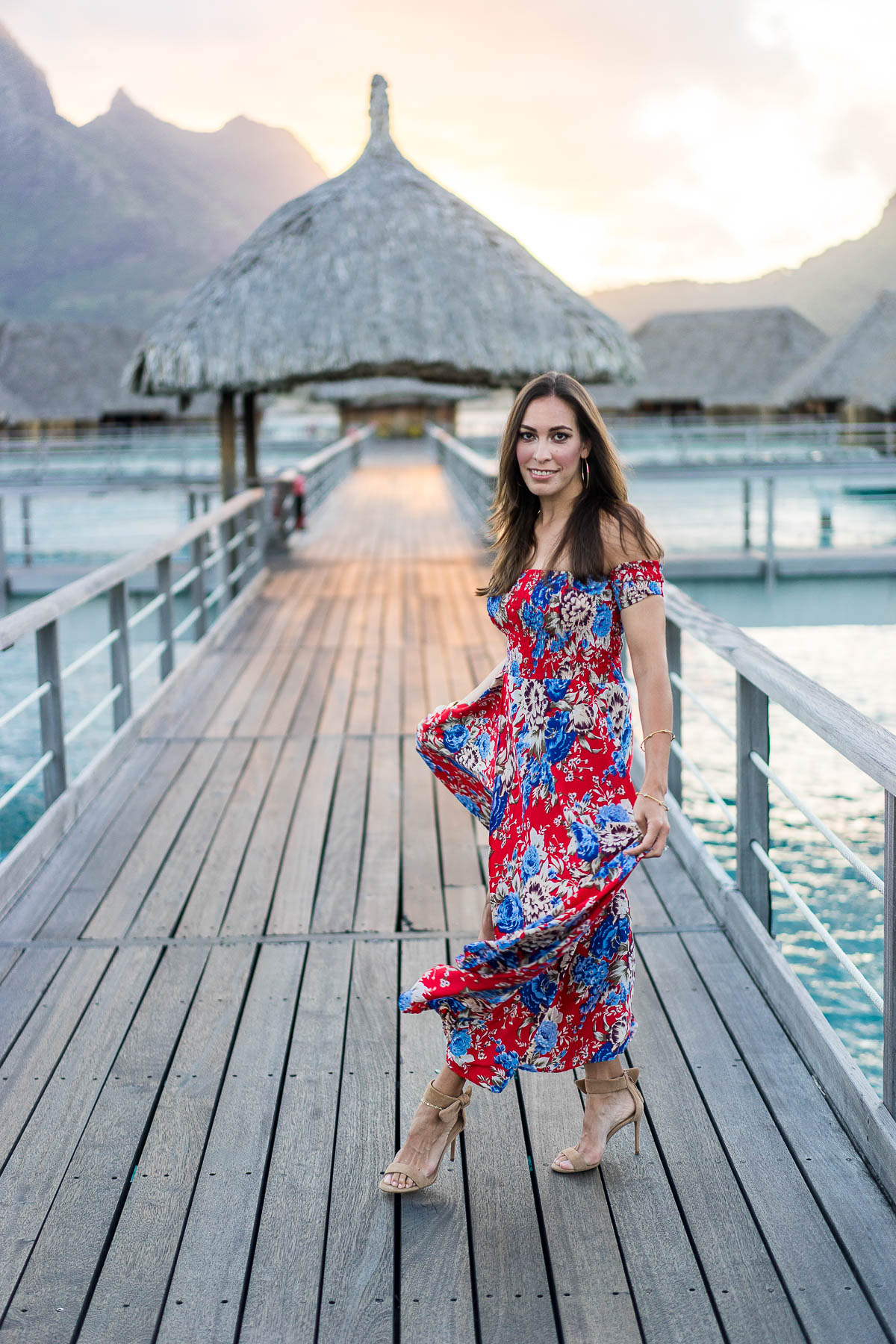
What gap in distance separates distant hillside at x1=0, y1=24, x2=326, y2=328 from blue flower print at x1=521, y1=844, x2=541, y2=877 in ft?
166

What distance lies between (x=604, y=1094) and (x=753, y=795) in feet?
3.37

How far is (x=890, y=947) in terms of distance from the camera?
191cm

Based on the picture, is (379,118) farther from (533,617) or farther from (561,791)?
(561,791)

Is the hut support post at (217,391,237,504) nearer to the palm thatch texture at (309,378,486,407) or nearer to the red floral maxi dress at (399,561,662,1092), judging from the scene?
the red floral maxi dress at (399,561,662,1092)

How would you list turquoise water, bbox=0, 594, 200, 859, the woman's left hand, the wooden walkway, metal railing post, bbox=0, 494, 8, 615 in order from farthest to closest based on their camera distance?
metal railing post, bbox=0, 494, 8, 615 < turquoise water, bbox=0, 594, 200, 859 < the woman's left hand < the wooden walkway

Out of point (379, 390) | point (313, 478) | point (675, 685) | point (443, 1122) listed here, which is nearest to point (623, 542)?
point (443, 1122)

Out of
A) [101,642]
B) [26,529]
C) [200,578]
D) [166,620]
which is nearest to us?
[101,642]

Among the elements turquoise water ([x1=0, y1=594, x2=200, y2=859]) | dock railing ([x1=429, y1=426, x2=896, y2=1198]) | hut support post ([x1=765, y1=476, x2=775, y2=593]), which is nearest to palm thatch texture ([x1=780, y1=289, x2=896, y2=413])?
hut support post ([x1=765, y1=476, x2=775, y2=593])

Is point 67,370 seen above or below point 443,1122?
above

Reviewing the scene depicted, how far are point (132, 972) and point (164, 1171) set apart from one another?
814 mm

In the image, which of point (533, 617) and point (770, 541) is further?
point (770, 541)

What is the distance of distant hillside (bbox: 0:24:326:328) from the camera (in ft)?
211

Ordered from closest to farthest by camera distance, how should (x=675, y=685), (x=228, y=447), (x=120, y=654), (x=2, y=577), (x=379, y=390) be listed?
(x=675, y=685) → (x=120, y=654) → (x=2, y=577) → (x=228, y=447) → (x=379, y=390)

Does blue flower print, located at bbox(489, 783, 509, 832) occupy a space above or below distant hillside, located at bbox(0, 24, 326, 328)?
below
